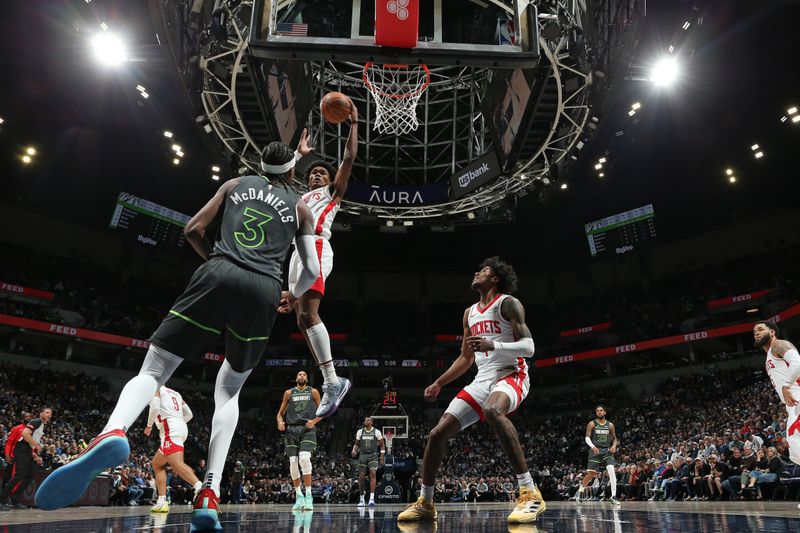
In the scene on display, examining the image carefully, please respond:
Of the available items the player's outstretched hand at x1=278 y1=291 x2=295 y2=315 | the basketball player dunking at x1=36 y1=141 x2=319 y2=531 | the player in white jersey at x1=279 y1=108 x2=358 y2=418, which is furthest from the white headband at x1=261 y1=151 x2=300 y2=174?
the player in white jersey at x1=279 y1=108 x2=358 y2=418

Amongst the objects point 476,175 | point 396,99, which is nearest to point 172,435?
point 396,99

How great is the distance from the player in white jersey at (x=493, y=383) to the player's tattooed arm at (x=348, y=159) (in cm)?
155

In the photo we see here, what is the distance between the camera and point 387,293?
37500mm

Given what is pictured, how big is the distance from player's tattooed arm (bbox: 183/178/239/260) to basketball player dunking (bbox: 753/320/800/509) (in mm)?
6079

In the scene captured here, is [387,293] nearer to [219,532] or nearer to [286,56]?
[286,56]

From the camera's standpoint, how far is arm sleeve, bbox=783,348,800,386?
6525 mm

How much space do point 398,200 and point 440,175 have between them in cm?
534

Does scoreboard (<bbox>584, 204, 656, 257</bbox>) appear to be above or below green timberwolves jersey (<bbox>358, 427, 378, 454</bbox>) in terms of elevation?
above

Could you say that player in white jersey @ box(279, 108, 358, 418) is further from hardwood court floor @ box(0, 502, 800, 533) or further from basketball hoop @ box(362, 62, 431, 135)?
basketball hoop @ box(362, 62, 431, 135)

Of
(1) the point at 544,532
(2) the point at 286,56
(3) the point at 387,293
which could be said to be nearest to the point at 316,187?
(2) the point at 286,56

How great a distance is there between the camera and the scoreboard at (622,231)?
3036cm

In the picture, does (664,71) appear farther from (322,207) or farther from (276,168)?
(276,168)

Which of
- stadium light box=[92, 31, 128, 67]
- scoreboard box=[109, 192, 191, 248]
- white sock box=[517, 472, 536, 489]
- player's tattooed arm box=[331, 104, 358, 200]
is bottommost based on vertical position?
white sock box=[517, 472, 536, 489]

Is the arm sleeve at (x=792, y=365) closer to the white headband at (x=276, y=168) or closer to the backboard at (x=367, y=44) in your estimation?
the backboard at (x=367, y=44)
